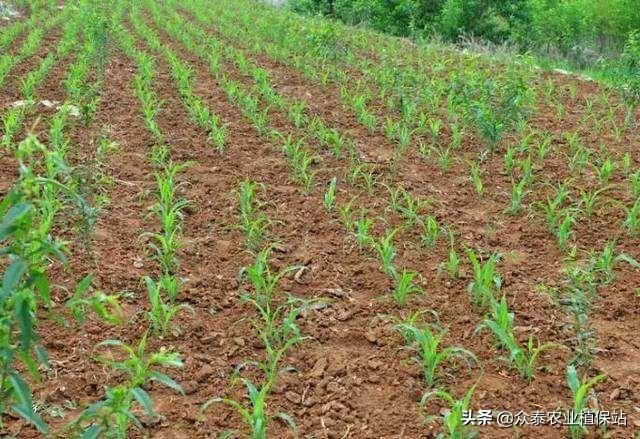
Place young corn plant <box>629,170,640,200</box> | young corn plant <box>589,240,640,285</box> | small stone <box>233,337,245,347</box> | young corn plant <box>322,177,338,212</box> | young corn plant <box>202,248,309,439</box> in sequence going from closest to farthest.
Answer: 1. young corn plant <box>202,248,309,439</box>
2. small stone <box>233,337,245,347</box>
3. young corn plant <box>589,240,640,285</box>
4. young corn plant <box>322,177,338,212</box>
5. young corn plant <box>629,170,640,200</box>

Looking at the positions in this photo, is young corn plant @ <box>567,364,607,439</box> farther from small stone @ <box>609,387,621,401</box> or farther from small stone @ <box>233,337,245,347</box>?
small stone @ <box>233,337,245,347</box>

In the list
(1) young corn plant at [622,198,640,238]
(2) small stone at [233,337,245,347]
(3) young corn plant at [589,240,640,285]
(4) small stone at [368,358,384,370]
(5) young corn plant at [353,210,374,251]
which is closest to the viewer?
(4) small stone at [368,358,384,370]

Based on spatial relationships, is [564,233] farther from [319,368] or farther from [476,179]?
[319,368]

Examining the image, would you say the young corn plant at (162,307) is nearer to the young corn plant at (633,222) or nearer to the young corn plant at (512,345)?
the young corn plant at (512,345)

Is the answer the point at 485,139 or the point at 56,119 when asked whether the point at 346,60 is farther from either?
the point at 56,119

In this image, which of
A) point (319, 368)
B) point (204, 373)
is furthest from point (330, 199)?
point (204, 373)

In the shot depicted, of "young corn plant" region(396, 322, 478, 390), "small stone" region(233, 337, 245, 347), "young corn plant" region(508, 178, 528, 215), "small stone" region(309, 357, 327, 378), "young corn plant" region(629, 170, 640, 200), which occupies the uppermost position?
"young corn plant" region(629, 170, 640, 200)

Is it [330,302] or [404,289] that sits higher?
[404,289]

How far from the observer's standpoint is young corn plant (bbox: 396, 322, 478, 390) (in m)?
2.99

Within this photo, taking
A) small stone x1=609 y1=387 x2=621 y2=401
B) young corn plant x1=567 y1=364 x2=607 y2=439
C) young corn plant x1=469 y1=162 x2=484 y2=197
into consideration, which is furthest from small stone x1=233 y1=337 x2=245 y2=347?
young corn plant x1=469 y1=162 x2=484 y2=197

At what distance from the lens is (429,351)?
3.00 meters

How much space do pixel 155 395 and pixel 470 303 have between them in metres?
1.58

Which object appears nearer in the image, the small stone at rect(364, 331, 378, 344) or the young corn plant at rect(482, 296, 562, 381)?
the young corn plant at rect(482, 296, 562, 381)

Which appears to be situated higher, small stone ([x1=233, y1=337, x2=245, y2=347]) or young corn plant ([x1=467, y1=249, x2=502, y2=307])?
young corn plant ([x1=467, y1=249, x2=502, y2=307])
